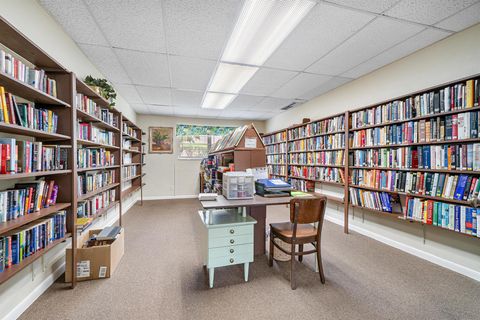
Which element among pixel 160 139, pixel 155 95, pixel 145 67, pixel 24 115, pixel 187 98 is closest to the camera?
pixel 24 115

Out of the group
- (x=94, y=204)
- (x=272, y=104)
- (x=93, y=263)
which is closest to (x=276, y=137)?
(x=272, y=104)

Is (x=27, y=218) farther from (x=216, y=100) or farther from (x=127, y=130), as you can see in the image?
(x=216, y=100)

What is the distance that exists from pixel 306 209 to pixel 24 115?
7.64ft

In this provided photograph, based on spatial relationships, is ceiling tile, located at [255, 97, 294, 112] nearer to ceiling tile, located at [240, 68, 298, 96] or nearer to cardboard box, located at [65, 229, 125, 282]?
ceiling tile, located at [240, 68, 298, 96]

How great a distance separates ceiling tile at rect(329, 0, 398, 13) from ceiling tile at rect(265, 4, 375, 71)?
0.20ft

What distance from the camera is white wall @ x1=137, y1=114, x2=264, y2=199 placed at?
5980mm

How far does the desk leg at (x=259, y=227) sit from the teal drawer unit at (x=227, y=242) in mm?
526

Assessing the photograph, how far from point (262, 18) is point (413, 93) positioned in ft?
6.55

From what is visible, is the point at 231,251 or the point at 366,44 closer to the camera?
the point at 231,251

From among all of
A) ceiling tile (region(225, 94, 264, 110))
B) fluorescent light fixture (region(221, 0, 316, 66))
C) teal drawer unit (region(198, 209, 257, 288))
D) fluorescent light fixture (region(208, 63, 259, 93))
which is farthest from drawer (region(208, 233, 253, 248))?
ceiling tile (region(225, 94, 264, 110))

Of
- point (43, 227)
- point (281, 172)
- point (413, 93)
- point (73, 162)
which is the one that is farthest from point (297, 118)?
point (43, 227)

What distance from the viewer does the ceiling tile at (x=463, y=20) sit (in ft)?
A: 6.06

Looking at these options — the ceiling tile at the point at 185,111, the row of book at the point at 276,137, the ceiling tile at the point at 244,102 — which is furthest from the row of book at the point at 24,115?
the row of book at the point at 276,137

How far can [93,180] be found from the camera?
2590mm
